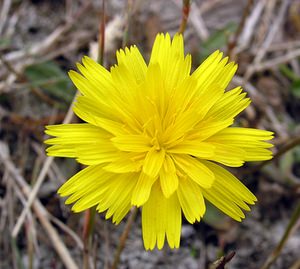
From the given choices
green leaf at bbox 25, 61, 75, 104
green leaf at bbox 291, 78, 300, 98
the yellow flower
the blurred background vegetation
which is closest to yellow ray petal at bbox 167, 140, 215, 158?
the yellow flower

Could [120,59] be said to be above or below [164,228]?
above

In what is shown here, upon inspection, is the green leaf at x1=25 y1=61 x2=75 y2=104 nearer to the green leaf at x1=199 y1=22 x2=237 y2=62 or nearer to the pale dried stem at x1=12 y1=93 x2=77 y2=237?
the pale dried stem at x1=12 y1=93 x2=77 y2=237

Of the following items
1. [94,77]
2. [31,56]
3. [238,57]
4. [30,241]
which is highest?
[31,56]

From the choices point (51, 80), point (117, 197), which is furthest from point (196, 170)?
point (51, 80)

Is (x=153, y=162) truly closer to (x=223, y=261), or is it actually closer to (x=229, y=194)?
(x=229, y=194)

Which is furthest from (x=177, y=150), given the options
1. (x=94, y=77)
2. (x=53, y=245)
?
(x=53, y=245)

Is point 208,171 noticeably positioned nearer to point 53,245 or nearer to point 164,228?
point 164,228
